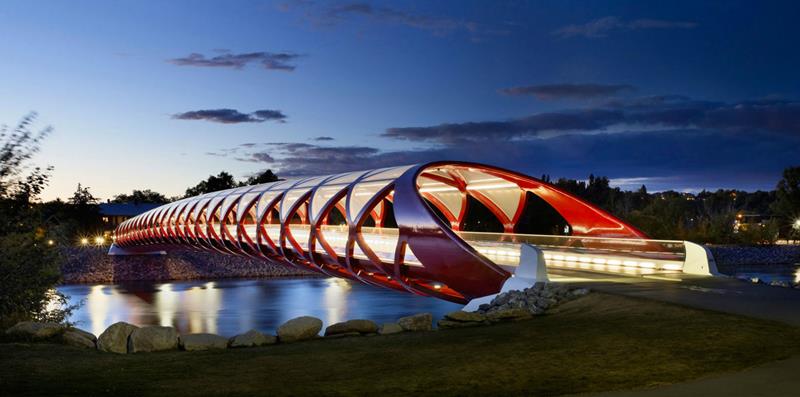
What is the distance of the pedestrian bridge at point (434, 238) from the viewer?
1817 centimetres

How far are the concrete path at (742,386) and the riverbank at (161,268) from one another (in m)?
52.9

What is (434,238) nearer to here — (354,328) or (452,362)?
(354,328)

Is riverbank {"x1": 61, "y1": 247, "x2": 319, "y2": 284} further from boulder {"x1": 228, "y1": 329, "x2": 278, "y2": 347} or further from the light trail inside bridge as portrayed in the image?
boulder {"x1": 228, "y1": 329, "x2": 278, "y2": 347}

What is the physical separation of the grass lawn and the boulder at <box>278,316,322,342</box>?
1.38ft

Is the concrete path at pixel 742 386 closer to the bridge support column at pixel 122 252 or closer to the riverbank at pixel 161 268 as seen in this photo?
the riverbank at pixel 161 268

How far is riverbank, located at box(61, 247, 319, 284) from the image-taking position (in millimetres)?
60406

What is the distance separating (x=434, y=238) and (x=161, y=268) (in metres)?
50.0

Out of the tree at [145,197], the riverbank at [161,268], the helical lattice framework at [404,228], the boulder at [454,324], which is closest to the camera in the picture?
the boulder at [454,324]

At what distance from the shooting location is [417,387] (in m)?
7.75

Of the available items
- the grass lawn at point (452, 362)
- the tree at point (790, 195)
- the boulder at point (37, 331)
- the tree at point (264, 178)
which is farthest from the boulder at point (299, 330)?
the tree at point (264, 178)

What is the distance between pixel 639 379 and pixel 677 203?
86.2m

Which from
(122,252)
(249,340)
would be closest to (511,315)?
(249,340)

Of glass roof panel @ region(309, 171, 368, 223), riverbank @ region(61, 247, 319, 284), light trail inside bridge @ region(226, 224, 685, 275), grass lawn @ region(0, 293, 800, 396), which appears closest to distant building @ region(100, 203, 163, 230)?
riverbank @ region(61, 247, 319, 284)

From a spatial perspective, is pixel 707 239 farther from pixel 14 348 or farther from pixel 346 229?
pixel 14 348
